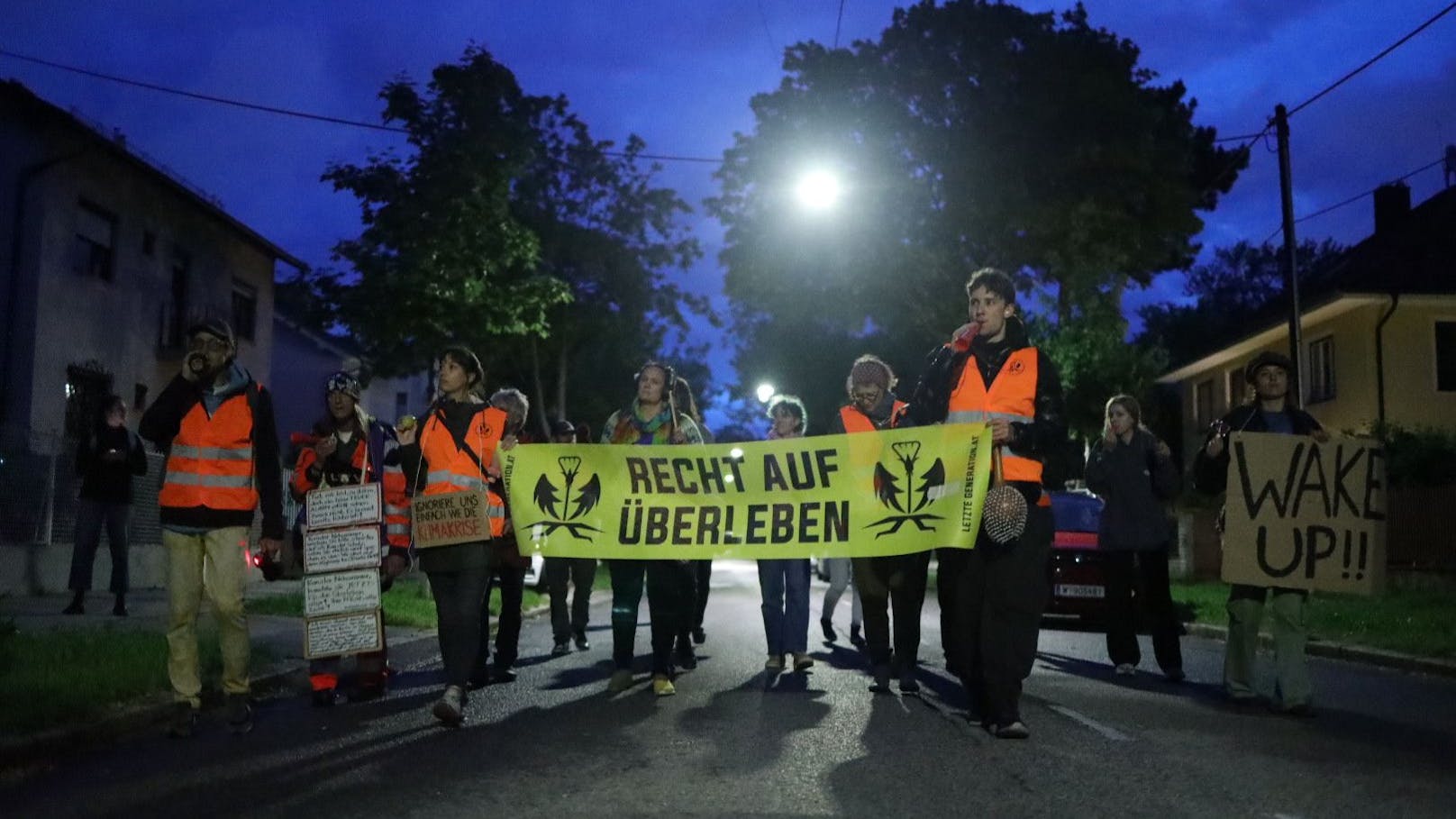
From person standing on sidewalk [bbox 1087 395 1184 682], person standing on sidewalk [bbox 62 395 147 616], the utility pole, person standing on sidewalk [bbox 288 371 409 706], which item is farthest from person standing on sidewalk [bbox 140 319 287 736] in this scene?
the utility pole

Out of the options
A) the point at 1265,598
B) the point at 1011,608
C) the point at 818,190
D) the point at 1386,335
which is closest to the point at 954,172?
the point at 818,190

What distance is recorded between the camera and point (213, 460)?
Result: 6844 millimetres

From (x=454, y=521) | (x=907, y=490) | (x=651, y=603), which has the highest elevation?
(x=907, y=490)

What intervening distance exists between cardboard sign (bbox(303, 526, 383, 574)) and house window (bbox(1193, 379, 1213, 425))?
35338mm

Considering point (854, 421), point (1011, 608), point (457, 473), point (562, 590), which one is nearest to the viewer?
point (1011, 608)

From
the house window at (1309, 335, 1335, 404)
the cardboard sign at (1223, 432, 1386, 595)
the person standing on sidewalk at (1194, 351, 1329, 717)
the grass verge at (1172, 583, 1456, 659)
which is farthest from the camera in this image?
the house window at (1309, 335, 1335, 404)

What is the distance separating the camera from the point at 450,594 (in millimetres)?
7230

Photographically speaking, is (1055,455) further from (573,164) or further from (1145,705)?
(573,164)

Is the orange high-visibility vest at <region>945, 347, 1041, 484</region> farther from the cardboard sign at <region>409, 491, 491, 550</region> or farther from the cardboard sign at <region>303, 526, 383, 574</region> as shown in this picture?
the cardboard sign at <region>303, 526, 383, 574</region>

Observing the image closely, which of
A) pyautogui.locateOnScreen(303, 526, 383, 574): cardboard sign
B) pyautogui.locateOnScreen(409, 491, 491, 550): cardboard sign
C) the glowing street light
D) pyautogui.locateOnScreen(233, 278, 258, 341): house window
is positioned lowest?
pyautogui.locateOnScreen(303, 526, 383, 574): cardboard sign

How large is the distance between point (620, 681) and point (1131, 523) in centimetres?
386

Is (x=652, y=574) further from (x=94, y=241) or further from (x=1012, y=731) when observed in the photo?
(x=94, y=241)

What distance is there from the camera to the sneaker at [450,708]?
269 inches

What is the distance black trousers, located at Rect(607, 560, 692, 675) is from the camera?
8.28m
